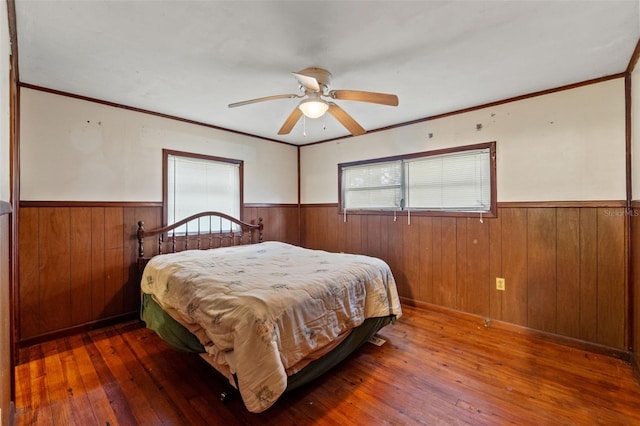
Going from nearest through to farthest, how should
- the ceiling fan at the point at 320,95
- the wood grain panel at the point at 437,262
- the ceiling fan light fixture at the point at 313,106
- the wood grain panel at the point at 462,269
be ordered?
1. the ceiling fan at the point at 320,95
2. the ceiling fan light fixture at the point at 313,106
3. the wood grain panel at the point at 462,269
4. the wood grain panel at the point at 437,262

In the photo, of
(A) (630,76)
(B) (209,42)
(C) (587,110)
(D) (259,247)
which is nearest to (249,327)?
(B) (209,42)

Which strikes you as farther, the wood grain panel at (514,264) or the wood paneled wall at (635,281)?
the wood grain panel at (514,264)

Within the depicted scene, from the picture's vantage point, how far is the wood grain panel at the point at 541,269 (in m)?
2.55

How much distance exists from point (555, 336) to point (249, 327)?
2708mm

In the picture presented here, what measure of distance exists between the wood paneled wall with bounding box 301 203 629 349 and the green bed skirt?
40.5 inches

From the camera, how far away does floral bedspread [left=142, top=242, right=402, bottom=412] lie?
4.94 ft

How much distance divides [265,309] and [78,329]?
7.56ft

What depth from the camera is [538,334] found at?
261 centimetres

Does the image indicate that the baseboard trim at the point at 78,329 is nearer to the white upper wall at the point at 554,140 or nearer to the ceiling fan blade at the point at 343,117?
the ceiling fan blade at the point at 343,117

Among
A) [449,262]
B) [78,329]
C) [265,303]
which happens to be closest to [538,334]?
[449,262]

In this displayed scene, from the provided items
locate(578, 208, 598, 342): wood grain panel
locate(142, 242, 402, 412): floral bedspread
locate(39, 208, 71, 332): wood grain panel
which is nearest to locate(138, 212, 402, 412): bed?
locate(142, 242, 402, 412): floral bedspread

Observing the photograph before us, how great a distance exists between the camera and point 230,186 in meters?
3.90

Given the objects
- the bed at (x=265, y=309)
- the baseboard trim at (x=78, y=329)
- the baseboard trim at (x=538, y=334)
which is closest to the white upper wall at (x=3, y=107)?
the bed at (x=265, y=309)

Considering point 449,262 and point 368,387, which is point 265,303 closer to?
point 368,387
